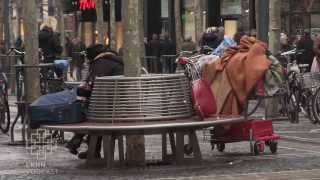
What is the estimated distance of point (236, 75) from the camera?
9805 mm

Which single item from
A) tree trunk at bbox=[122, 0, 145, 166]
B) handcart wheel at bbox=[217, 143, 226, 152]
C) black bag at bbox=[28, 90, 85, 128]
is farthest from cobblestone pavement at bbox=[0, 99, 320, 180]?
black bag at bbox=[28, 90, 85, 128]

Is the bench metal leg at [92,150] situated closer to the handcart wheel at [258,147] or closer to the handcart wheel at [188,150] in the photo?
the handcart wheel at [188,150]

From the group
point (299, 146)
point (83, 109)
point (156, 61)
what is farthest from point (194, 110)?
point (156, 61)

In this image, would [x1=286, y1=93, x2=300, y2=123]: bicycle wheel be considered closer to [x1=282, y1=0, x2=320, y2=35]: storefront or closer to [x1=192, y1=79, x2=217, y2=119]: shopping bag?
[x1=192, y1=79, x2=217, y2=119]: shopping bag

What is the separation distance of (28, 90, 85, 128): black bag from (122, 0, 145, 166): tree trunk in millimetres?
690

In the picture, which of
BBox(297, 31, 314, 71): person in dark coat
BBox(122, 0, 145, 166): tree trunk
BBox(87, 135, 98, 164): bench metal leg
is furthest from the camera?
BBox(297, 31, 314, 71): person in dark coat

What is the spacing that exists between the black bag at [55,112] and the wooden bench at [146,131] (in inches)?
5.5

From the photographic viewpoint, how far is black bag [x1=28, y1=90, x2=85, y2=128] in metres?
9.39

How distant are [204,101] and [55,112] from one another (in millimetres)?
1737

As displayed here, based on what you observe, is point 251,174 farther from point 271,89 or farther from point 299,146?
point 299,146

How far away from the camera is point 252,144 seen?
1041 cm

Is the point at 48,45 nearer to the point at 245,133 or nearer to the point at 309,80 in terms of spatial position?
the point at 309,80

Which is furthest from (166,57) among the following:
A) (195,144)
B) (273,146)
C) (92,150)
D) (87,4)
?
(87,4)

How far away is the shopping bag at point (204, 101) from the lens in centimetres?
940
